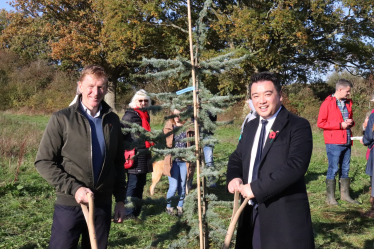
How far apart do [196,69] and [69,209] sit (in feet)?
4.87

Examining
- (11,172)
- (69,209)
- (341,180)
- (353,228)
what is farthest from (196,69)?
(11,172)

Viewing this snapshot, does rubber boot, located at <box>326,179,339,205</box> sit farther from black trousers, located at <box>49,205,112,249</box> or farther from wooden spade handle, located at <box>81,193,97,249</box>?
wooden spade handle, located at <box>81,193,97,249</box>

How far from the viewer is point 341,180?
6727mm

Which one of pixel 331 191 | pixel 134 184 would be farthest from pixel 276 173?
pixel 331 191

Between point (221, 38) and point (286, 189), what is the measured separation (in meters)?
20.6

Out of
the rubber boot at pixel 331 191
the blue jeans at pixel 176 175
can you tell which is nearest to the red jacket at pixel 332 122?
the rubber boot at pixel 331 191

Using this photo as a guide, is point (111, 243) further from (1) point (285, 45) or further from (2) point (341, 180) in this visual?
(1) point (285, 45)

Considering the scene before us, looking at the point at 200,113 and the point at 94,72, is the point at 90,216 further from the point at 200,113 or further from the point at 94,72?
the point at 200,113

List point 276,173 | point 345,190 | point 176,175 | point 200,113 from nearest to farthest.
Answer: point 276,173 → point 200,113 → point 176,175 → point 345,190

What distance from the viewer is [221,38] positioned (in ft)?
73.0

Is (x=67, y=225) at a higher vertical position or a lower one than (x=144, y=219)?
higher

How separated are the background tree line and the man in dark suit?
550 inches

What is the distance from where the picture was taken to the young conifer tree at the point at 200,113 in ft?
10.2

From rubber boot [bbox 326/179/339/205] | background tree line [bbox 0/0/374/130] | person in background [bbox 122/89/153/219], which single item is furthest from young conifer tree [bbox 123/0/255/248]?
background tree line [bbox 0/0/374/130]
